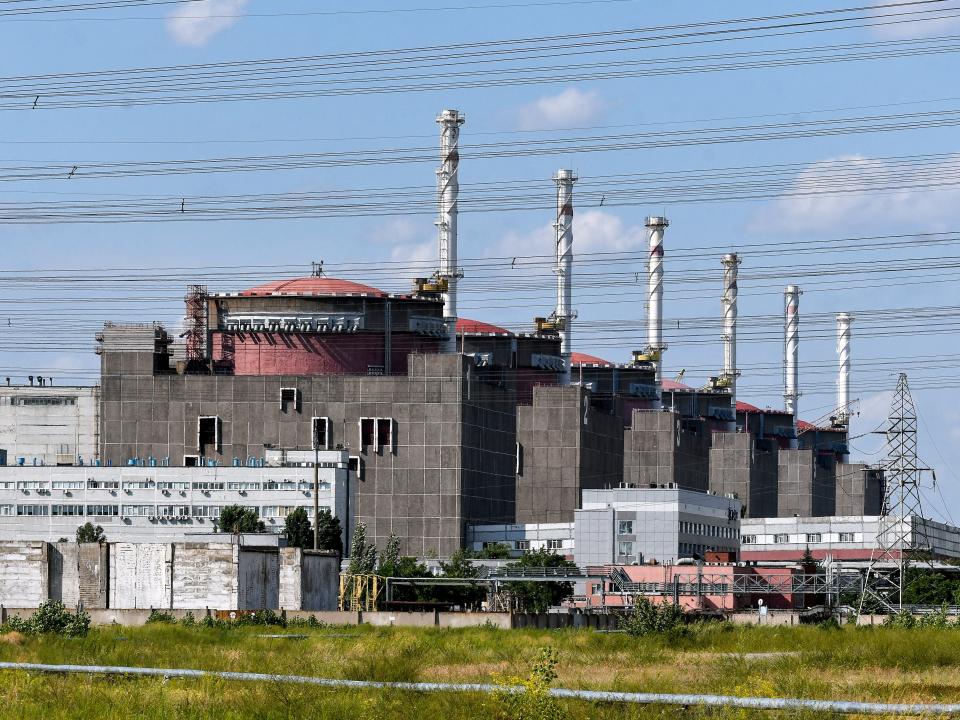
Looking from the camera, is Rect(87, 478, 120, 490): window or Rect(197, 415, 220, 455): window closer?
Rect(87, 478, 120, 490): window

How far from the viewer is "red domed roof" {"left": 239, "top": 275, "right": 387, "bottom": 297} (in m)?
154

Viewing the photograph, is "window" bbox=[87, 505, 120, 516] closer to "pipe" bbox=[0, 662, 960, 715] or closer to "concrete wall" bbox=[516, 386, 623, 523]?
"concrete wall" bbox=[516, 386, 623, 523]

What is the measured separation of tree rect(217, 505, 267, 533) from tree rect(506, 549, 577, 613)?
1946 centimetres

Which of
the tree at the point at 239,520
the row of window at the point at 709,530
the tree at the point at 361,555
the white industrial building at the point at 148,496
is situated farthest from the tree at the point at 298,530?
the row of window at the point at 709,530

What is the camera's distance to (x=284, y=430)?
149m

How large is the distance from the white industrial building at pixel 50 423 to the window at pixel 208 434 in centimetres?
953

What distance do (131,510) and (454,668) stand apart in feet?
331

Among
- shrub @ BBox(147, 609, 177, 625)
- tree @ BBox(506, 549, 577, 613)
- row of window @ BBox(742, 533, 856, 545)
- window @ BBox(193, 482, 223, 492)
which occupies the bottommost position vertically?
row of window @ BBox(742, 533, 856, 545)

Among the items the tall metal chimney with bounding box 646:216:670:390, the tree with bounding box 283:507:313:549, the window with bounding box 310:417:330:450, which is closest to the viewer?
the tree with bounding box 283:507:313:549

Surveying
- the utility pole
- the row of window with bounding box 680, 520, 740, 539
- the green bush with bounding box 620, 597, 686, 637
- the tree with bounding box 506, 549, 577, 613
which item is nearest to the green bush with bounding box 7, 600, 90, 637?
the green bush with bounding box 620, 597, 686, 637

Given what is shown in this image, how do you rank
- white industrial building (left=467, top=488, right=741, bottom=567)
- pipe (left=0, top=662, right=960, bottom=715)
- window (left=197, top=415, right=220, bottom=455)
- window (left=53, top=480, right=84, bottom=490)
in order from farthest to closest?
window (left=197, top=415, right=220, bottom=455)
white industrial building (left=467, top=488, right=741, bottom=567)
window (left=53, top=480, right=84, bottom=490)
pipe (left=0, top=662, right=960, bottom=715)

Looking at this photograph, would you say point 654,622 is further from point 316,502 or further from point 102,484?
point 102,484

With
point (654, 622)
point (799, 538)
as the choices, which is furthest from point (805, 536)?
point (654, 622)

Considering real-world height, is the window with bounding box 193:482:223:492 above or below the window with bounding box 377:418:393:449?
below
